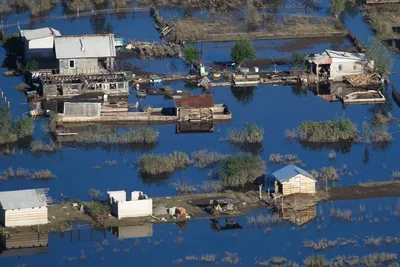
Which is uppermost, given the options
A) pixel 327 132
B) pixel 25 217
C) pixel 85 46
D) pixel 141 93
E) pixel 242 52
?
pixel 85 46

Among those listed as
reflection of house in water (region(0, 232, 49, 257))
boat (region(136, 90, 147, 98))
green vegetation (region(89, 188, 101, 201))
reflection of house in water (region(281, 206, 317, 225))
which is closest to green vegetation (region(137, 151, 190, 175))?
green vegetation (region(89, 188, 101, 201))

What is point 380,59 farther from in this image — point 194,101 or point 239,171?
point 239,171

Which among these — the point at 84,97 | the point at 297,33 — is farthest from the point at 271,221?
the point at 297,33

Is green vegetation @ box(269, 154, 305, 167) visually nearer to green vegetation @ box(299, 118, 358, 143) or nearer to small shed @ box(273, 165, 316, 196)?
green vegetation @ box(299, 118, 358, 143)

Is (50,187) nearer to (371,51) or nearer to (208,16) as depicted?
(371,51)

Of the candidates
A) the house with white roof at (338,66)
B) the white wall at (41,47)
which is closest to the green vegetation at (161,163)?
the house with white roof at (338,66)

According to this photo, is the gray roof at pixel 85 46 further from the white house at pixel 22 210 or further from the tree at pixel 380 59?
the white house at pixel 22 210

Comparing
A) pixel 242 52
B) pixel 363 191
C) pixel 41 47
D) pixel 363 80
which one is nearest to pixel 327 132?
pixel 363 191

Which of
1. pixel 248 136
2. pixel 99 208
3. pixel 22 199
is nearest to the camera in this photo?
pixel 22 199
